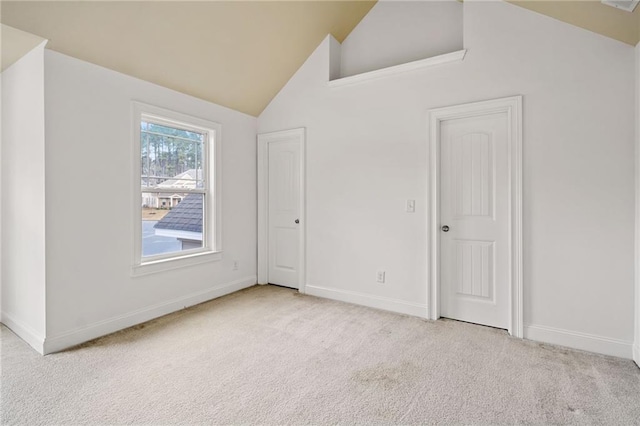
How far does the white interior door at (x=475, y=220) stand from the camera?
9.46 feet

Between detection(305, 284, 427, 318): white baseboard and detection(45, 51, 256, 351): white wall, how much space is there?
1.52 m

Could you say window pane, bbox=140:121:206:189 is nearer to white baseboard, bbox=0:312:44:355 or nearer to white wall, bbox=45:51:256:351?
white wall, bbox=45:51:256:351

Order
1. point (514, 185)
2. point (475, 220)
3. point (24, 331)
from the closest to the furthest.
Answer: point (24, 331) → point (514, 185) → point (475, 220)

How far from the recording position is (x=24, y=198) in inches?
104

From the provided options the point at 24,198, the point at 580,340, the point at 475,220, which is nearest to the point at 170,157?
the point at 24,198

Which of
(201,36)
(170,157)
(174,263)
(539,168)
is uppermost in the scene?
(201,36)

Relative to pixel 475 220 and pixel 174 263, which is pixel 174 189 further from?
pixel 475 220

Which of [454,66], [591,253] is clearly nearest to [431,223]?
[591,253]

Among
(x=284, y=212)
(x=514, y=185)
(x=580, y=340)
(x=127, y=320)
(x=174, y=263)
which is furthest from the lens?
(x=284, y=212)

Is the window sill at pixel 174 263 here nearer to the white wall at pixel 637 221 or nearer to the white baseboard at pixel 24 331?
the white baseboard at pixel 24 331

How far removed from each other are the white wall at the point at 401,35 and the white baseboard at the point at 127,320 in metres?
3.05

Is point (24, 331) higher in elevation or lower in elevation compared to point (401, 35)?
lower

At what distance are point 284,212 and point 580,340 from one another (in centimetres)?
321

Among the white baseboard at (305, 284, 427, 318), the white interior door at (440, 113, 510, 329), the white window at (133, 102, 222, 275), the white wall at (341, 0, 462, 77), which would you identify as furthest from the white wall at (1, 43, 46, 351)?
the white interior door at (440, 113, 510, 329)
